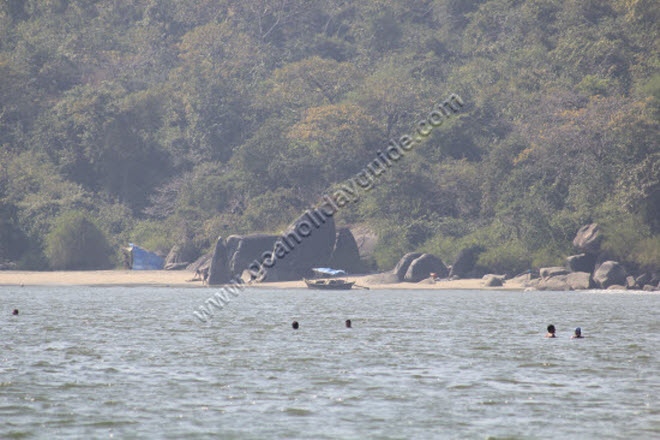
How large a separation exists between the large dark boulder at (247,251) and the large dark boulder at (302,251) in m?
0.67

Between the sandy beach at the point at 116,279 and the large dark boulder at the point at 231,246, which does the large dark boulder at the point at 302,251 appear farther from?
the large dark boulder at the point at 231,246

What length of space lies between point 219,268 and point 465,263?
17090 mm

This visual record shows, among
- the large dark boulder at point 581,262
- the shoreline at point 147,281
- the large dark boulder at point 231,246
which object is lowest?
the shoreline at point 147,281

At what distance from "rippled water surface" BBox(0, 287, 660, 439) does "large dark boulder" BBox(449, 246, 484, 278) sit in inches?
770

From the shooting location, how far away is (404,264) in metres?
60.6

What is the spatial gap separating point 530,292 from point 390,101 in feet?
85.7

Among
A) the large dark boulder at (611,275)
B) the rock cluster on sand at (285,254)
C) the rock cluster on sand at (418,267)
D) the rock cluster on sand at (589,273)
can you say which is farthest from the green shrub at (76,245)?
the large dark boulder at (611,275)

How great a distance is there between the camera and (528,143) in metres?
65.4

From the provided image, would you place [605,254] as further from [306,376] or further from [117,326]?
[306,376]

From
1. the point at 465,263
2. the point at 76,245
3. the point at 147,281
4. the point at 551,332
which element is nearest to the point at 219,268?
the point at 147,281

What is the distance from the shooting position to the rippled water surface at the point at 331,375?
15.9 metres

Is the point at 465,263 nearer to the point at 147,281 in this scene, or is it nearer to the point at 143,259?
the point at 147,281

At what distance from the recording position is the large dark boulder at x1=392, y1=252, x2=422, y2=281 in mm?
60500

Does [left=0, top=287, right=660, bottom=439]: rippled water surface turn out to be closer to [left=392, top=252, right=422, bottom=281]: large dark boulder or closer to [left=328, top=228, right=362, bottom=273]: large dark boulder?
[left=392, top=252, right=422, bottom=281]: large dark boulder
